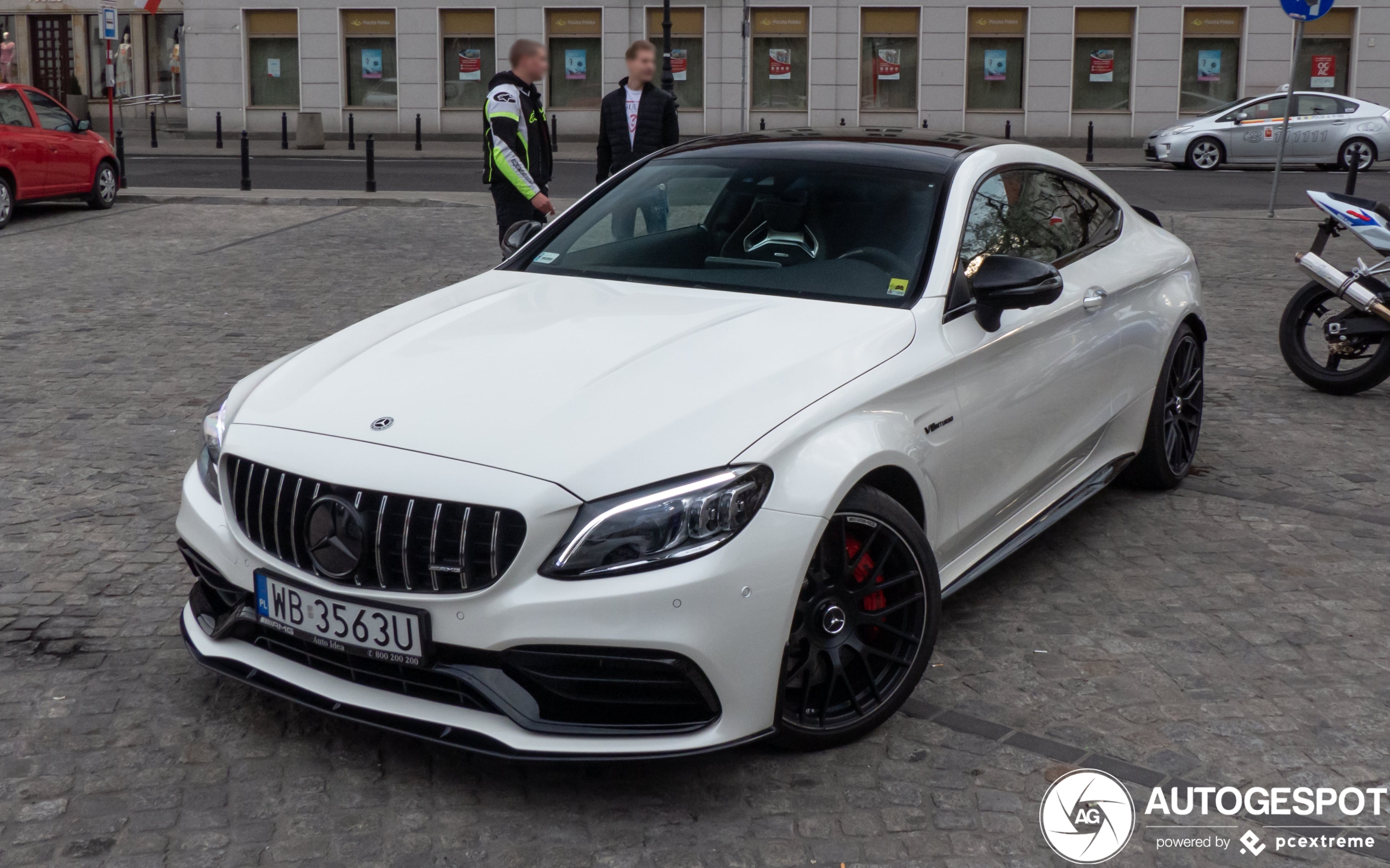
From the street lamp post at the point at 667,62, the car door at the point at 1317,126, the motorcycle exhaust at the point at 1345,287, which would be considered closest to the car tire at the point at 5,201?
the street lamp post at the point at 667,62

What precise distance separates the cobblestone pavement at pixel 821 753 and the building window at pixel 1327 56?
27985 mm

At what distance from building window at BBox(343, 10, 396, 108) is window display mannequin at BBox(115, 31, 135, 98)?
701cm

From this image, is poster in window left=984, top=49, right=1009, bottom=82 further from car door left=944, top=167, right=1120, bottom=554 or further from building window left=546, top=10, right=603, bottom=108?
car door left=944, top=167, right=1120, bottom=554

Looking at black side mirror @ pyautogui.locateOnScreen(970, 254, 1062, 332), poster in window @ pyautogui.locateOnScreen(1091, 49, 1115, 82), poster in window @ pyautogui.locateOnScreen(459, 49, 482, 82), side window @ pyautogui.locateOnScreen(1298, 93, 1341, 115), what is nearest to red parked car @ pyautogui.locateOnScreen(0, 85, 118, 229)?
black side mirror @ pyautogui.locateOnScreen(970, 254, 1062, 332)

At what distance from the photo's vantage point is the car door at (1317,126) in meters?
25.3

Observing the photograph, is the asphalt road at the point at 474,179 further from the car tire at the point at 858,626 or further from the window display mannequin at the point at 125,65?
the car tire at the point at 858,626

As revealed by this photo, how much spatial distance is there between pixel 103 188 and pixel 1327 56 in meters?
26.5

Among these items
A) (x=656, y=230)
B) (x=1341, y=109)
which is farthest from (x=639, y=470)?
(x=1341, y=109)

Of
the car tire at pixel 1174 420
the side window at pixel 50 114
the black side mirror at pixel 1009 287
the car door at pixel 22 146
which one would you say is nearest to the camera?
the black side mirror at pixel 1009 287

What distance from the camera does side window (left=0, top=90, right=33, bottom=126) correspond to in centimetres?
1584

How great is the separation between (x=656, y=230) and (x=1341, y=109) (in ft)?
79.1

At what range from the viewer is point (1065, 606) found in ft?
15.3

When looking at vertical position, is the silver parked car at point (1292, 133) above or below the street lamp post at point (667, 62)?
below

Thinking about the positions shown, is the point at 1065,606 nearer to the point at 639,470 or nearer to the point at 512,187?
the point at 639,470
